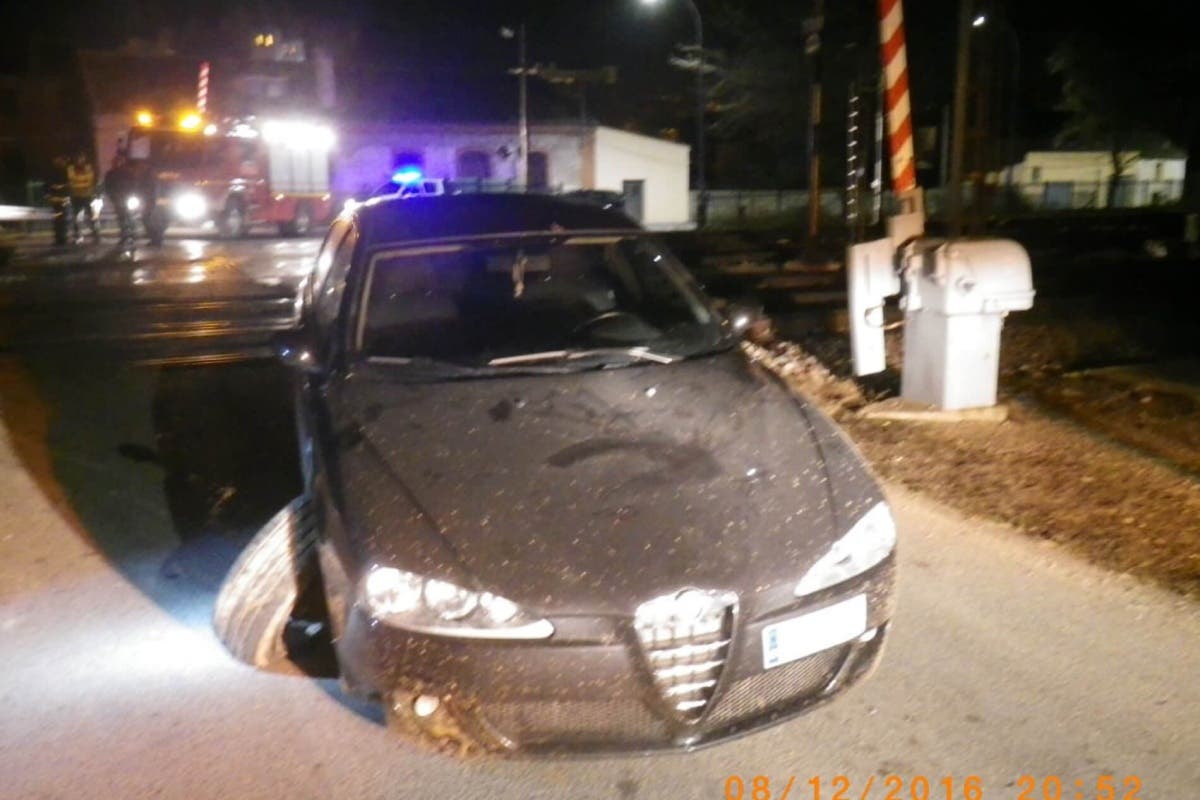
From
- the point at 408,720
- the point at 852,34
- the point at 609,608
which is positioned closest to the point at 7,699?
the point at 408,720

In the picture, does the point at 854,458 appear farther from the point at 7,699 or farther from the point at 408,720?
the point at 7,699

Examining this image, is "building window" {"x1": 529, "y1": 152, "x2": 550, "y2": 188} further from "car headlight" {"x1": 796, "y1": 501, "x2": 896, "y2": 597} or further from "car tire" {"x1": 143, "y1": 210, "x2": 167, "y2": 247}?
"car headlight" {"x1": 796, "y1": 501, "x2": 896, "y2": 597}

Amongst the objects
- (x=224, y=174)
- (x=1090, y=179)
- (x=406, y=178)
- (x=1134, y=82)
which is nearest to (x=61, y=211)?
(x=224, y=174)

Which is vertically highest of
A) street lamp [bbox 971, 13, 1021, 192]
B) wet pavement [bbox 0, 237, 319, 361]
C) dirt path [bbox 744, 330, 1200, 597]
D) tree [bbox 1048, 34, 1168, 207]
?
tree [bbox 1048, 34, 1168, 207]

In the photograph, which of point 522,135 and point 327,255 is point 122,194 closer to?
point 522,135

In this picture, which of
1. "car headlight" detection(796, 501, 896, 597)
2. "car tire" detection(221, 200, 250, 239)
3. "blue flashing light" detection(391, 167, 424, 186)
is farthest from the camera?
"car tire" detection(221, 200, 250, 239)

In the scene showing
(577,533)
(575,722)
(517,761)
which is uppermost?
(577,533)

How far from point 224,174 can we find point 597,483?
27.0m

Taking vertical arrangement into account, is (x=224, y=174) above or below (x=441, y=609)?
above

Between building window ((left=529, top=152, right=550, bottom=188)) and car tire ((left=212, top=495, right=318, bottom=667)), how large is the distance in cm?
3773

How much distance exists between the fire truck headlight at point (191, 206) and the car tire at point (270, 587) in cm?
2550

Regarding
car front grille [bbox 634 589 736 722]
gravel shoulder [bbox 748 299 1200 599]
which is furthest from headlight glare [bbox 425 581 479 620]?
gravel shoulder [bbox 748 299 1200 599]

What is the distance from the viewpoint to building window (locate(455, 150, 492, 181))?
41969mm

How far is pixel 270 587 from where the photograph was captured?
4543 millimetres
